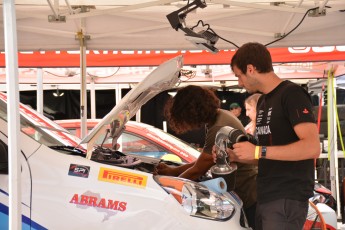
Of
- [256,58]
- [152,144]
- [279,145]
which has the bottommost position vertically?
[152,144]

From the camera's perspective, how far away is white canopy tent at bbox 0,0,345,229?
17.6 ft

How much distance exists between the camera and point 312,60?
6.98 metres

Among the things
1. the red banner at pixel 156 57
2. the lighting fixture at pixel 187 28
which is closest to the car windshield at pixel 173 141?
the red banner at pixel 156 57

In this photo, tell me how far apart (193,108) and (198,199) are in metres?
0.69

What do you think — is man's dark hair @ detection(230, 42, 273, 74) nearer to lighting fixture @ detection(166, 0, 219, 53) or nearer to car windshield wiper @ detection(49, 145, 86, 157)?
car windshield wiper @ detection(49, 145, 86, 157)

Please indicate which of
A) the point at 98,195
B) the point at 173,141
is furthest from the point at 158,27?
the point at 98,195

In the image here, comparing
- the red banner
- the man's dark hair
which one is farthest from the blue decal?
the red banner

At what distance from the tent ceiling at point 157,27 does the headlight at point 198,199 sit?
105 inches

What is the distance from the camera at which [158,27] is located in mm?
5691

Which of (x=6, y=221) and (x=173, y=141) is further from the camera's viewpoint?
(x=173, y=141)

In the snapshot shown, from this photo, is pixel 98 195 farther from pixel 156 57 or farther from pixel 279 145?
pixel 156 57

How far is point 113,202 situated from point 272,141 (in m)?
0.94

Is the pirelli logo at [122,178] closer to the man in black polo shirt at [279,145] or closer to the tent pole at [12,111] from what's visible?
the man in black polo shirt at [279,145]

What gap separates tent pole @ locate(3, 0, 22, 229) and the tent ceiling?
3126 millimetres
